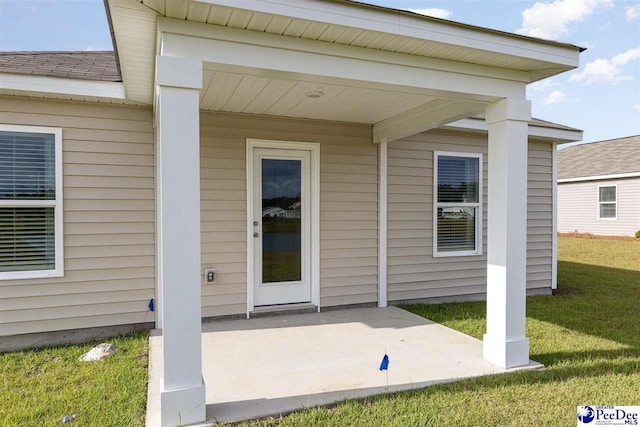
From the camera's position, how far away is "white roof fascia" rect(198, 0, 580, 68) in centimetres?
245

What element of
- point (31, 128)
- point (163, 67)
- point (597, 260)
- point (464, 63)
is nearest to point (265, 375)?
point (163, 67)

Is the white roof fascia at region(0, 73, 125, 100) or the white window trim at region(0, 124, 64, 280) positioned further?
→ the white window trim at region(0, 124, 64, 280)

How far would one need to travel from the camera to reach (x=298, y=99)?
415cm

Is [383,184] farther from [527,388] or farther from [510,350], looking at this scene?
[527,388]

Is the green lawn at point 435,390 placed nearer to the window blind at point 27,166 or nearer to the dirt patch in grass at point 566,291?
the window blind at point 27,166

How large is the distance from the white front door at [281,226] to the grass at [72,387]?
1.61 metres

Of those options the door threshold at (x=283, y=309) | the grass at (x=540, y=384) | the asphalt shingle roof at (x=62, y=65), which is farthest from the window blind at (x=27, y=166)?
the grass at (x=540, y=384)

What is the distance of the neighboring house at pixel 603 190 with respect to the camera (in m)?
14.9

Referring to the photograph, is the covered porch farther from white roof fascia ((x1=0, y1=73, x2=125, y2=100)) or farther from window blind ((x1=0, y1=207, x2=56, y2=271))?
window blind ((x1=0, y1=207, x2=56, y2=271))

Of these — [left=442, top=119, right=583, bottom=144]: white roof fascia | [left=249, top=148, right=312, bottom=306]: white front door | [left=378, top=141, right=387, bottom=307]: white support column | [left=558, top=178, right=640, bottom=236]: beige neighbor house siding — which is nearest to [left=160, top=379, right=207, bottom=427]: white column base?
[left=249, top=148, right=312, bottom=306]: white front door

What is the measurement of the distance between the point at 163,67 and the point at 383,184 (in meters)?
3.53

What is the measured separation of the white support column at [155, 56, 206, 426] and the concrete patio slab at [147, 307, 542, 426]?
22cm


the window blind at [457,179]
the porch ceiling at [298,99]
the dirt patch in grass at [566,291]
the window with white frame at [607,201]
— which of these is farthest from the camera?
the window with white frame at [607,201]

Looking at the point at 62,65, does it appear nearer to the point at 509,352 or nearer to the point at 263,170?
the point at 263,170
